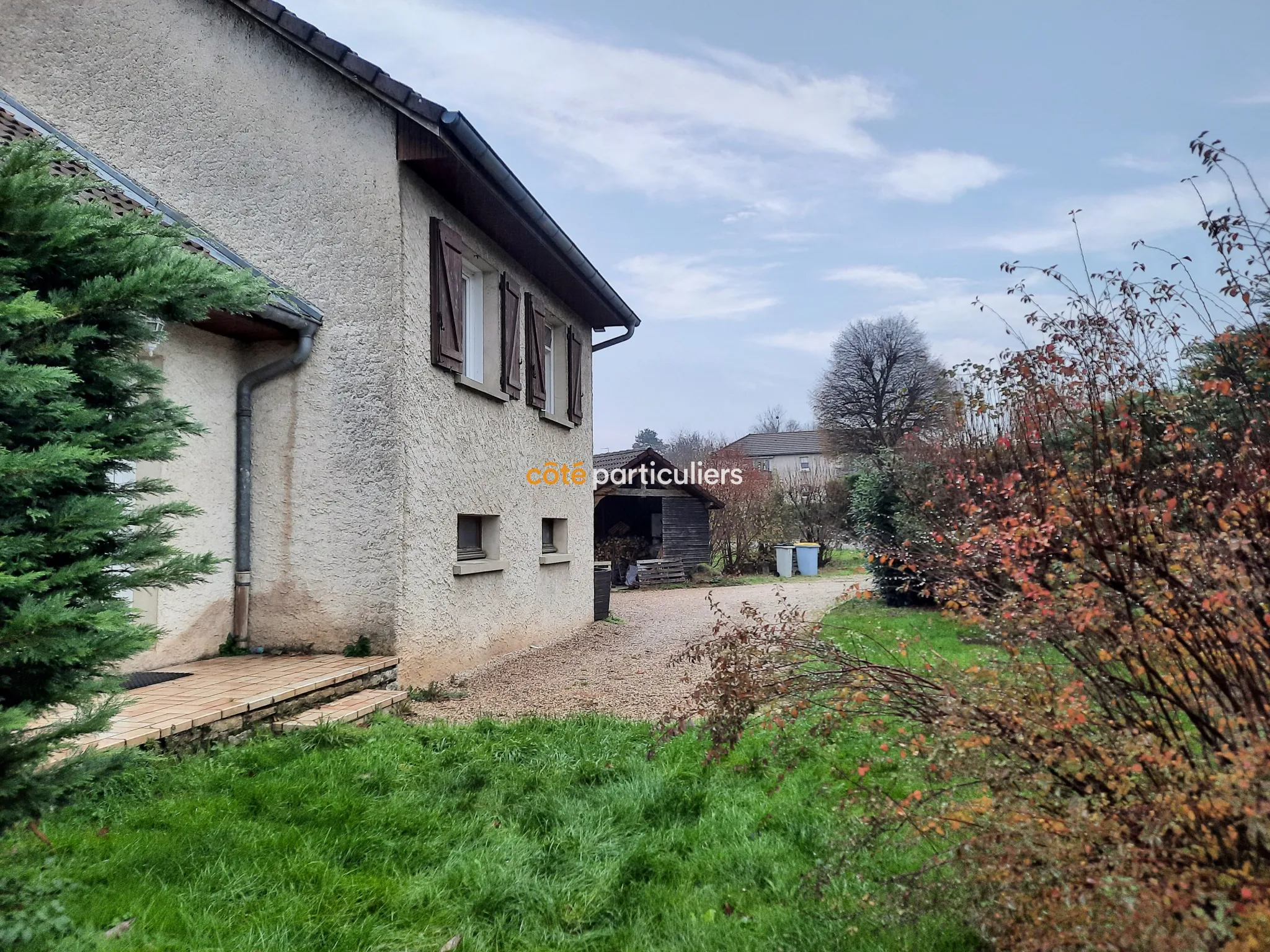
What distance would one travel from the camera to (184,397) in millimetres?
5746

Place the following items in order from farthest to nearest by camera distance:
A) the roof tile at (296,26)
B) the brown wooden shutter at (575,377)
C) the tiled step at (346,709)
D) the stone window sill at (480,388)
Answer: the brown wooden shutter at (575,377) → the stone window sill at (480,388) → the roof tile at (296,26) → the tiled step at (346,709)

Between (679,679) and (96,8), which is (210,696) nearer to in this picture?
(679,679)

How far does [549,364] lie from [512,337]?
1.79 meters

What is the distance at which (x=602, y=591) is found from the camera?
38.3ft

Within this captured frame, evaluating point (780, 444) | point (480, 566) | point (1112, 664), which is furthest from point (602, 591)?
point (780, 444)

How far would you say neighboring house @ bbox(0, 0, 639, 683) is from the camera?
236 inches

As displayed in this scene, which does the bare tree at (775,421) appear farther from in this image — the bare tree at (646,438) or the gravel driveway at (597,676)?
the gravel driveway at (597,676)

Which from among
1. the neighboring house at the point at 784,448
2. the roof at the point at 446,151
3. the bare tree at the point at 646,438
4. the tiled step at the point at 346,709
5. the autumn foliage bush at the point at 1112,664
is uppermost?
the bare tree at the point at 646,438

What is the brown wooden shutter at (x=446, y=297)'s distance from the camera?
665 cm

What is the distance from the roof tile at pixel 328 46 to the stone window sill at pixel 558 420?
4.16m

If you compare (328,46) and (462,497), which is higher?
(328,46)

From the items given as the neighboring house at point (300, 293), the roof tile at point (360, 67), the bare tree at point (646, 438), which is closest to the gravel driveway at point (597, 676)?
the neighboring house at point (300, 293)

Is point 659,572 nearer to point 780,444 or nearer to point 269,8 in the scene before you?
point 269,8

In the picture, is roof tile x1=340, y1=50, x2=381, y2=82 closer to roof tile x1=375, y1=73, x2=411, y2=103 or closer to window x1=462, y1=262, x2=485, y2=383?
roof tile x1=375, y1=73, x2=411, y2=103
